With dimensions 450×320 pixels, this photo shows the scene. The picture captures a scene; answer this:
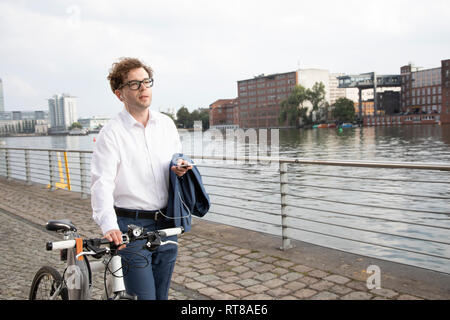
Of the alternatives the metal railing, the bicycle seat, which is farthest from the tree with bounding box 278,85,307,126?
the bicycle seat

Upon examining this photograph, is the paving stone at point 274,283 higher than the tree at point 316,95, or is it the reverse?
the tree at point 316,95

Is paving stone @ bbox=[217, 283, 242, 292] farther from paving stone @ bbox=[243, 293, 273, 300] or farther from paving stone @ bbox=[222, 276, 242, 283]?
paving stone @ bbox=[243, 293, 273, 300]

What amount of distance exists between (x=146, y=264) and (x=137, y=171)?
53 cm

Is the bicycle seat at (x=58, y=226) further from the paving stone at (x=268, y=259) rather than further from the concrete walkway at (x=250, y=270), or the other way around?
the paving stone at (x=268, y=259)

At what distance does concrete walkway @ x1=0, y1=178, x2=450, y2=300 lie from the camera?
168 inches

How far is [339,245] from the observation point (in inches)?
374

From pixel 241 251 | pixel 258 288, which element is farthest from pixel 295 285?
pixel 241 251

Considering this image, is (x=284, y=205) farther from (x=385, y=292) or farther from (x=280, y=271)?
(x=385, y=292)

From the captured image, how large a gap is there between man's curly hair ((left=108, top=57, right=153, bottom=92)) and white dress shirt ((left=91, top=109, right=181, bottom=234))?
0.18 metres

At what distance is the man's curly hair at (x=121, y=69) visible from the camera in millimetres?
2518

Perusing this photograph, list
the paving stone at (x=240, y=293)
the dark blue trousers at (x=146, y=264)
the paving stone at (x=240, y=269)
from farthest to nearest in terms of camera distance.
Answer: the paving stone at (x=240, y=269) < the paving stone at (x=240, y=293) < the dark blue trousers at (x=146, y=264)

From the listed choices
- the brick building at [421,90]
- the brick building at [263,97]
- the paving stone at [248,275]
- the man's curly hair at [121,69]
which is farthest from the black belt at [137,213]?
the brick building at [263,97]

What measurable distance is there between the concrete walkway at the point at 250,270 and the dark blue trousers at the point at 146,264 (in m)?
1.84
